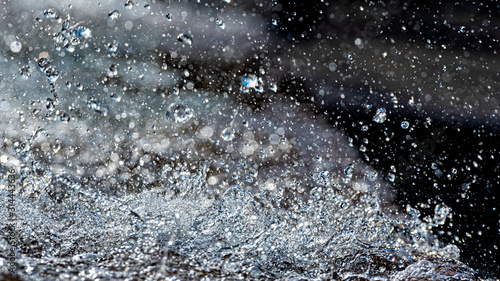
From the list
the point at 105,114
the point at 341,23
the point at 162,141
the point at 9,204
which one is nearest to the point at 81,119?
the point at 105,114

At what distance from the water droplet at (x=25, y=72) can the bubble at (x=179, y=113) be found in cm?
136

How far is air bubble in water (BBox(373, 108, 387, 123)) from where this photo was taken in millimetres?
3801

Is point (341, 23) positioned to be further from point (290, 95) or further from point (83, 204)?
point (83, 204)

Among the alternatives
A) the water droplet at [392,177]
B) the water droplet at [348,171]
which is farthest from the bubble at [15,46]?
the water droplet at [392,177]

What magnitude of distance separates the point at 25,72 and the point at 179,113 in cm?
156

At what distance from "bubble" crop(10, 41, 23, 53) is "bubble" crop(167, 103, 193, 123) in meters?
1.52

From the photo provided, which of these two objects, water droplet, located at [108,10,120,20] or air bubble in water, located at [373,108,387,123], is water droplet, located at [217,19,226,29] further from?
air bubble in water, located at [373,108,387,123]

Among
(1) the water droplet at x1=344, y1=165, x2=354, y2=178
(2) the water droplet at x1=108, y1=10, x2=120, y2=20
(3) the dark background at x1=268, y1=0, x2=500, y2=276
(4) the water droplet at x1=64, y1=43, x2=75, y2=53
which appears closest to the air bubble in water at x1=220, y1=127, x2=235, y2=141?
(3) the dark background at x1=268, y1=0, x2=500, y2=276

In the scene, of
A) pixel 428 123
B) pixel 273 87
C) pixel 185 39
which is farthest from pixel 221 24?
pixel 428 123

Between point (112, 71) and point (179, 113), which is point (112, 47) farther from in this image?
point (179, 113)

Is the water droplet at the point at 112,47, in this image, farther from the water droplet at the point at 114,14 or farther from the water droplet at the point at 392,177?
the water droplet at the point at 392,177

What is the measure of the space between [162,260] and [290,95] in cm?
266

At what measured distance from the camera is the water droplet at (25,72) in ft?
12.3

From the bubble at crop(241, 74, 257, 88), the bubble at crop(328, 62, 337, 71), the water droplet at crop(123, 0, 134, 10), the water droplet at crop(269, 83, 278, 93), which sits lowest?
the bubble at crop(241, 74, 257, 88)
